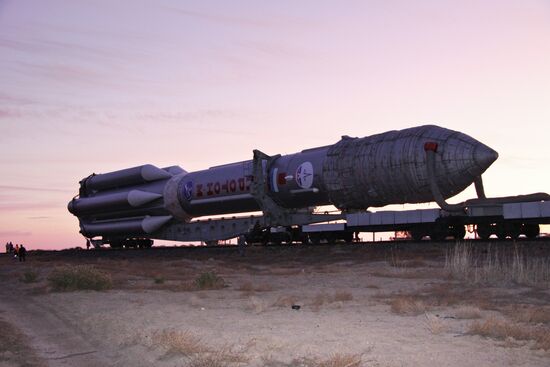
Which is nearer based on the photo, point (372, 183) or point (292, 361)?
point (292, 361)

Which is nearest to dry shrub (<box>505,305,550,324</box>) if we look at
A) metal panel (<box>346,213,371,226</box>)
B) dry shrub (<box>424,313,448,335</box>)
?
dry shrub (<box>424,313,448,335</box>)

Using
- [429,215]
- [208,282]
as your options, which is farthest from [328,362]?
[429,215]

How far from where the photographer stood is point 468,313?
10.4 metres

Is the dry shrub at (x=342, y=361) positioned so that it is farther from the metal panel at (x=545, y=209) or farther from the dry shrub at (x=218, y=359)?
the metal panel at (x=545, y=209)

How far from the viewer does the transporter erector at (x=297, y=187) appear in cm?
2583

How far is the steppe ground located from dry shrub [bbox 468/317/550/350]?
0.06ft

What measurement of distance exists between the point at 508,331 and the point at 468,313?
1.75m

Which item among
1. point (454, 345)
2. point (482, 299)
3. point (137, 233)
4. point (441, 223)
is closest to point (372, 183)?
point (441, 223)

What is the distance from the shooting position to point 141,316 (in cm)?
1148

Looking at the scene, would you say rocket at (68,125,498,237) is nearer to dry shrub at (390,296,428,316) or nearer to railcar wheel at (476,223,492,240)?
railcar wheel at (476,223,492,240)

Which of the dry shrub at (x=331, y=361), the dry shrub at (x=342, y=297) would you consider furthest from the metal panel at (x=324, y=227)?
the dry shrub at (x=331, y=361)

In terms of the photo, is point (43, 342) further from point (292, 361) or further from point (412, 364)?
point (412, 364)

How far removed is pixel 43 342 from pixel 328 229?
2337 centimetres

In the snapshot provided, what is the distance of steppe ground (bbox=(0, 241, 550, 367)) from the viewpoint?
788cm
